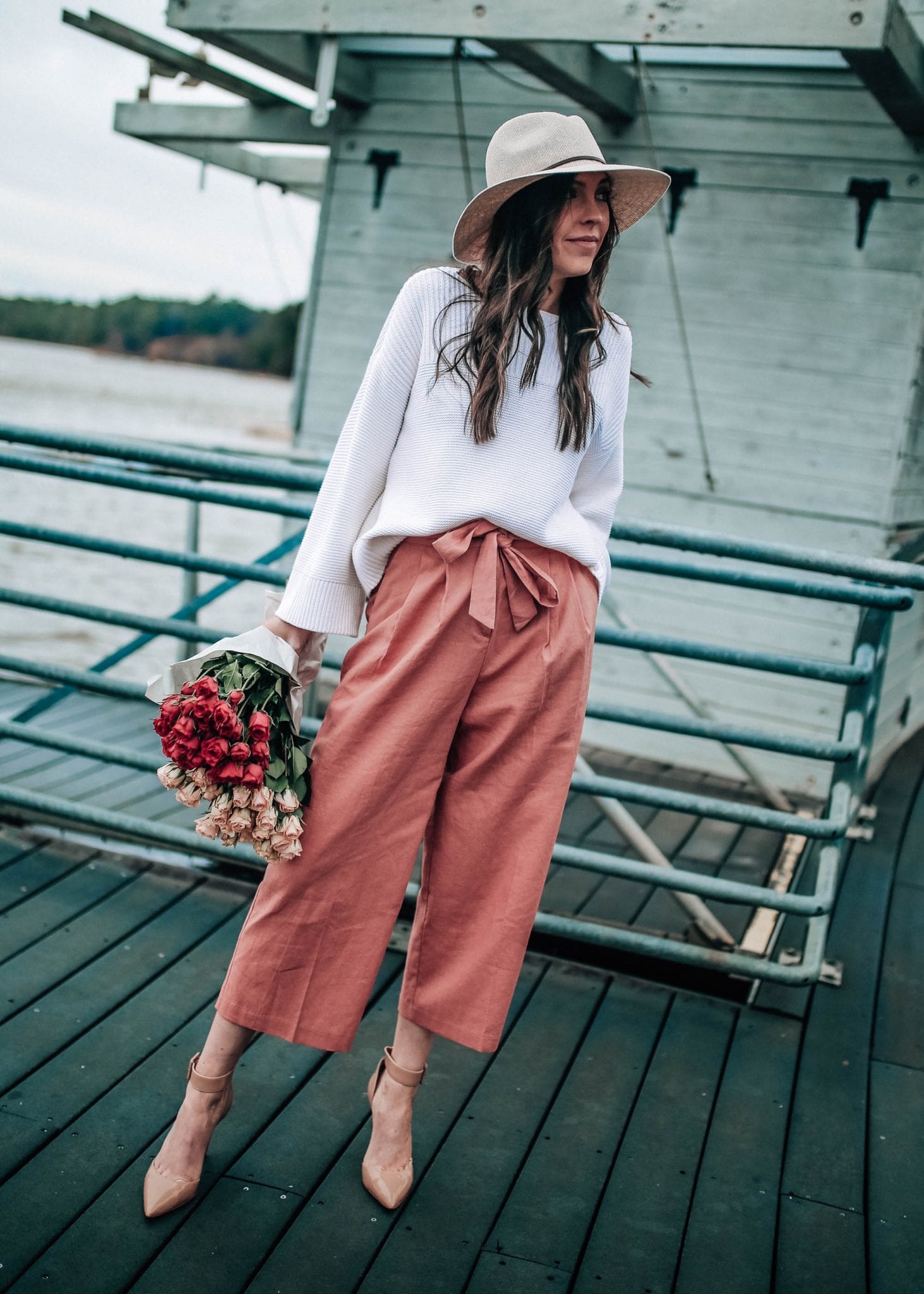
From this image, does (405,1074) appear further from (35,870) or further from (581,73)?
(581,73)

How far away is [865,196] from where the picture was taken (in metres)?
4.01

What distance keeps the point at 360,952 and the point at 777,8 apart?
10.0 feet

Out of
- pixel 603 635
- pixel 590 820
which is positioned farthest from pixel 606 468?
pixel 590 820

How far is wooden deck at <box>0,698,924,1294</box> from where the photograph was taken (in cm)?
153

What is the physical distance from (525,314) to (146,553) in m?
1.25

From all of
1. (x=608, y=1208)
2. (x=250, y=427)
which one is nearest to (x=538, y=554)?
(x=608, y=1208)

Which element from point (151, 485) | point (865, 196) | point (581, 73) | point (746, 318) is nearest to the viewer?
point (151, 485)

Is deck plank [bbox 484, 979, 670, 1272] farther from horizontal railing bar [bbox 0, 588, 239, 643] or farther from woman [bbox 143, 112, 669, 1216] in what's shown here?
horizontal railing bar [bbox 0, 588, 239, 643]

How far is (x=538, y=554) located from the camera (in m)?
1.58

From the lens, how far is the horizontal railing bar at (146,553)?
2369mm

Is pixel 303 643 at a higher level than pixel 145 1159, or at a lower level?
higher

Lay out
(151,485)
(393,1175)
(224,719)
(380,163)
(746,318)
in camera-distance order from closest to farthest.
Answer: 1. (224,719)
2. (393,1175)
3. (151,485)
4. (746,318)
5. (380,163)

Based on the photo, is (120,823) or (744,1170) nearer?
(744,1170)

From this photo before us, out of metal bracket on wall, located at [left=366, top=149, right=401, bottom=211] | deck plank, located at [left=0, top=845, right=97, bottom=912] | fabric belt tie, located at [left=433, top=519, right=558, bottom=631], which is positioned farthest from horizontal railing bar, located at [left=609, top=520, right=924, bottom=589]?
metal bracket on wall, located at [left=366, top=149, right=401, bottom=211]
